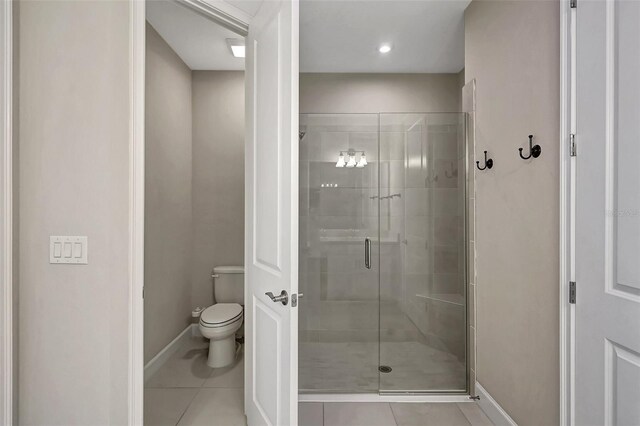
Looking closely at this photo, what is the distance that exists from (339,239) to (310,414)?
1208mm

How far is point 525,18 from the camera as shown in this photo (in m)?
1.56

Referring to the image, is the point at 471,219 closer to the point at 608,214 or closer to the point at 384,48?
the point at 608,214

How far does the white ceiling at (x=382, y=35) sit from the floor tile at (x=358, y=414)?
275 cm

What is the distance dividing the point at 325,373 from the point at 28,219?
6.54 feet

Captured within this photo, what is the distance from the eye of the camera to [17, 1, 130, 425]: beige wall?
1.32 metres

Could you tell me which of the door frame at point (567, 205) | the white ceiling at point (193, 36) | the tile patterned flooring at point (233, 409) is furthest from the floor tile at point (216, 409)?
the white ceiling at point (193, 36)

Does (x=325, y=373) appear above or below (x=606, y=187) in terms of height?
below

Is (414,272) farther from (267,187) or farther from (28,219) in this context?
(28,219)

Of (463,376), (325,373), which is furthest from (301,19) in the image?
(463,376)

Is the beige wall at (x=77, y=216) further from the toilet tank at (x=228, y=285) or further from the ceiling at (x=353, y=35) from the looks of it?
the toilet tank at (x=228, y=285)

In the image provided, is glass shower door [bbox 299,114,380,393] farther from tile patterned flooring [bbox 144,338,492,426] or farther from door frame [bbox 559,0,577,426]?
door frame [bbox 559,0,577,426]

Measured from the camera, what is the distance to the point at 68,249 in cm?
133

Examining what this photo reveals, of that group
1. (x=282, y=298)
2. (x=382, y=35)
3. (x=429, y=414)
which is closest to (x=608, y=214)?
(x=282, y=298)
